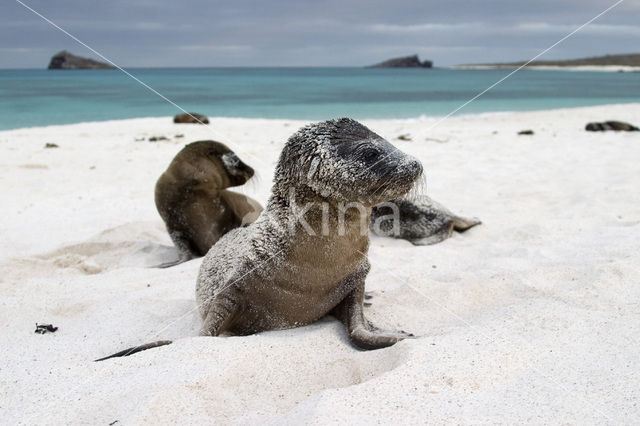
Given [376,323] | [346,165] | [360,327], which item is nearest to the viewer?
[346,165]

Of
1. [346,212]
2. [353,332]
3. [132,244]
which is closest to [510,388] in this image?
[353,332]

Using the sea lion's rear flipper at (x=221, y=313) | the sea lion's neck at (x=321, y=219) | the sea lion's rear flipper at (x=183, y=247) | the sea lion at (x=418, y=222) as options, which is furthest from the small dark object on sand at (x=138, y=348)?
the sea lion at (x=418, y=222)

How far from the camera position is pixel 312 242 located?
10.5ft

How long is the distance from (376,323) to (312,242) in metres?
0.75

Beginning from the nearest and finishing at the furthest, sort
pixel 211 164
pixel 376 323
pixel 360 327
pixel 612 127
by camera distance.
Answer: pixel 360 327 < pixel 376 323 < pixel 211 164 < pixel 612 127

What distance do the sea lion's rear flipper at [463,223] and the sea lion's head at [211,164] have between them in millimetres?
2038

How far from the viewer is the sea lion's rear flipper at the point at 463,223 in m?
5.79

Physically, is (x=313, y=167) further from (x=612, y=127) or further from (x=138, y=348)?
(x=612, y=127)

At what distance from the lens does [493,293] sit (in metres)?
3.86

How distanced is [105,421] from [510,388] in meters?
1.65

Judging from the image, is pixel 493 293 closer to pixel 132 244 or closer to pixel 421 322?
pixel 421 322

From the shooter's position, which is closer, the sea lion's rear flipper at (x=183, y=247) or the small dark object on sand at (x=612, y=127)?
the sea lion's rear flipper at (x=183, y=247)

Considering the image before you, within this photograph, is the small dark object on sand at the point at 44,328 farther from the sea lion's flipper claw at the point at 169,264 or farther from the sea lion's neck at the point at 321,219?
the sea lion's neck at the point at 321,219

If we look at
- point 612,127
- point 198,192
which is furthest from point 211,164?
point 612,127
